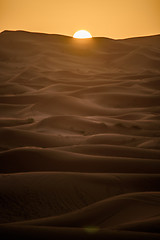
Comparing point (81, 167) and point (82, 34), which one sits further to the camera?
point (82, 34)

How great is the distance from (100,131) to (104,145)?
365mm

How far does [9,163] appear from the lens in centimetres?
106

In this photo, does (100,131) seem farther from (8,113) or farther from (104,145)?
(8,113)

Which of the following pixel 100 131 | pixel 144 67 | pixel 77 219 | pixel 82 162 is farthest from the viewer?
pixel 144 67

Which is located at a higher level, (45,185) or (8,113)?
(8,113)

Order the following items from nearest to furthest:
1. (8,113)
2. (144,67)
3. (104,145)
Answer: (104,145)
(8,113)
(144,67)

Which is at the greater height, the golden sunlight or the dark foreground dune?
the golden sunlight

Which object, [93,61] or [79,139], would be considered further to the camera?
[93,61]

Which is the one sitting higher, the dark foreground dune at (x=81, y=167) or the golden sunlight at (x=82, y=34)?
the golden sunlight at (x=82, y=34)

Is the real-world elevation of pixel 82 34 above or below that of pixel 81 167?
above

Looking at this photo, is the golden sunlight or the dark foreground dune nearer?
the dark foreground dune

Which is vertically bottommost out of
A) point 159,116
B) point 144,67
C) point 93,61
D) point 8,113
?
point 159,116

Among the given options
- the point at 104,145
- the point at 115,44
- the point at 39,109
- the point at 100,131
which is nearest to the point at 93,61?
the point at 115,44

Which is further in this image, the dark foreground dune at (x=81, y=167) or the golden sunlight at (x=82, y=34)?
the golden sunlight at (x=82, y=34)
